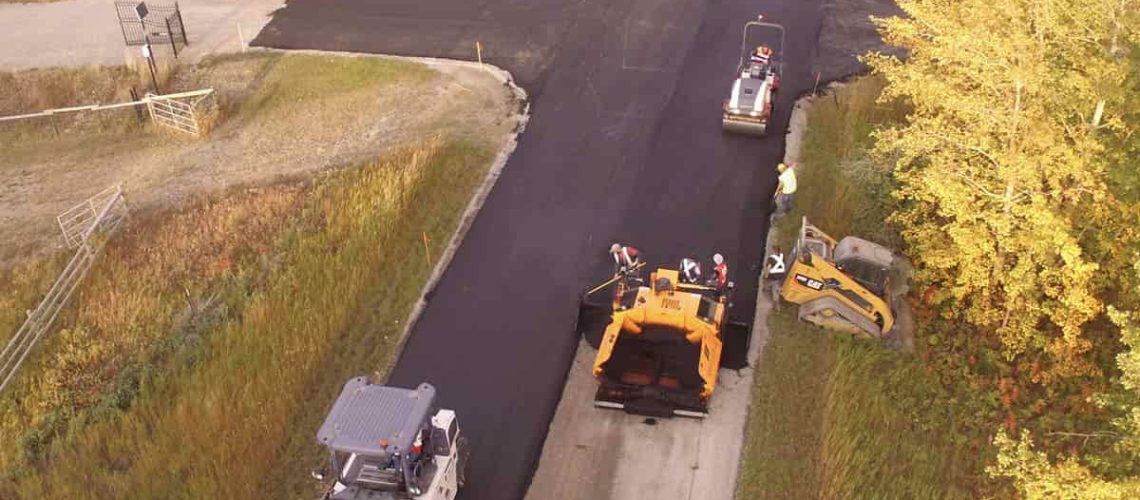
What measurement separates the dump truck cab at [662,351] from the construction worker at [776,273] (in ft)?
6.21

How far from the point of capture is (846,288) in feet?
56.1

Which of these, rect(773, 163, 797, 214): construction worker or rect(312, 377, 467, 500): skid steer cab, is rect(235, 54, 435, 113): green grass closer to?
rect(773, 163, 797, 214): construction worker

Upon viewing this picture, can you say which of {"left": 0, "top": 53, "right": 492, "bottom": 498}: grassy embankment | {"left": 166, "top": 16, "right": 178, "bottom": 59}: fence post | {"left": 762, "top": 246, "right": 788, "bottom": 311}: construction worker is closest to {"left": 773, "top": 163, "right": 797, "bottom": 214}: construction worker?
{"left": 762, "top": 246, "right": 788, "bottom": 311}: construction worker

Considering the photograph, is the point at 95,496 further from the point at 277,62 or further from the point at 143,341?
the point at 277,62

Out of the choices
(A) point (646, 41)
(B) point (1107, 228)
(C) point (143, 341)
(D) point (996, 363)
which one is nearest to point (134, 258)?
(C) point (143, 341)

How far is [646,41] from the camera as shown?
28438 mm

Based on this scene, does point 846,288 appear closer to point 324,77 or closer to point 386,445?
point 386,445

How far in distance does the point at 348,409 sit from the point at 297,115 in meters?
16.0

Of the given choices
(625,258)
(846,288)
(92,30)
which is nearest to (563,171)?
(625,258)

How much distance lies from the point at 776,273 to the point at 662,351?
138 inches

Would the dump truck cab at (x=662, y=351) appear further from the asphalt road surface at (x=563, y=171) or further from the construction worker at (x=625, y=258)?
the asphalt road surface at (x=563, y=171)

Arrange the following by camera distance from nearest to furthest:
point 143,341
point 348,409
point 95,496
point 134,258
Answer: point 348,409
point 95,496
point 143,341
point 134,258

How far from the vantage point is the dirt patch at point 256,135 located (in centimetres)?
2358

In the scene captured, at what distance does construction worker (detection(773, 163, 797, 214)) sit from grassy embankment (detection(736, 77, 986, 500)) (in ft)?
7.63
